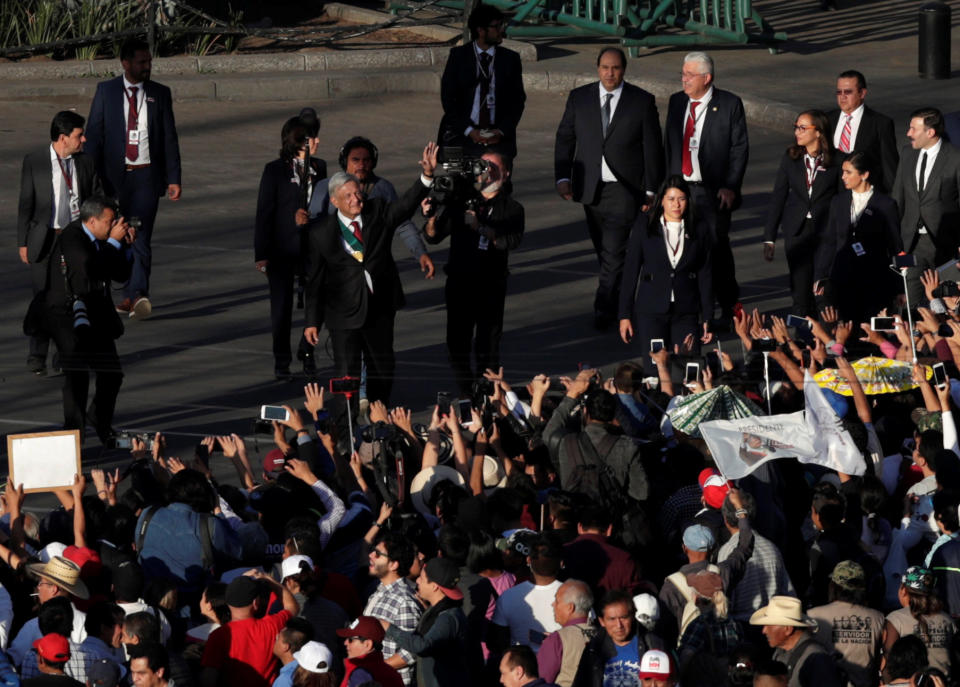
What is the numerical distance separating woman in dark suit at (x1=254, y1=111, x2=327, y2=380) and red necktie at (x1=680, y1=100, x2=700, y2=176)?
2681 millimetres

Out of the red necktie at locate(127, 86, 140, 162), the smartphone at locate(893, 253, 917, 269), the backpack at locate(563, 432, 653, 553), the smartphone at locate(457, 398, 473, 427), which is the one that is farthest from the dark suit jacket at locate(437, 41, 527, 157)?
the backpack at locate(563, 432, 653, 553)

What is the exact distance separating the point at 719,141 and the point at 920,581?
19.0 ft

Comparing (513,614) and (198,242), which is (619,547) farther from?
(198,242)

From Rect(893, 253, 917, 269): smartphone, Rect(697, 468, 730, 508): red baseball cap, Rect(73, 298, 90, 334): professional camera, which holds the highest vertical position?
Rect(73, 298, 90, 334): professional camera

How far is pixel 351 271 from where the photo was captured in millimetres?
12641

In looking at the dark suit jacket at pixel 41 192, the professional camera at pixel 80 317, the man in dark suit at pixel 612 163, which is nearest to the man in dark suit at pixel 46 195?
the dark suit jacket at pixel 41 192

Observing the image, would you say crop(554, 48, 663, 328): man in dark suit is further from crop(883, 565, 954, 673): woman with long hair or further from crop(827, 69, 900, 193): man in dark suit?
crop(883, 565, 954, 673): woman with long hair

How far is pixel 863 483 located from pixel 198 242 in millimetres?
7524

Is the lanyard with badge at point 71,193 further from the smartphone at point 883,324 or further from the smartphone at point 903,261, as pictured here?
the smartphone at point 903,261

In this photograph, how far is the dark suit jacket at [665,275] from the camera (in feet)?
42.8

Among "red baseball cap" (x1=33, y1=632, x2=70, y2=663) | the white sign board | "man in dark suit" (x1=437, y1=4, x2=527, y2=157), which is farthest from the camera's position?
"man in dark suit" (x1=437, y1=4, x2=527, y2=157)

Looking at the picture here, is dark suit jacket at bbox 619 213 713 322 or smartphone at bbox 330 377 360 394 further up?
dark suit jacket at bbox 619 213 713 322

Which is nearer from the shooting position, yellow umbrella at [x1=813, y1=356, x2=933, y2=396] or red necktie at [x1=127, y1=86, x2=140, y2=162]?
yellow umbrella at [x1=813, y1=356, x2=933, y2=396]

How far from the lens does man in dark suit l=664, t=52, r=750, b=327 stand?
48.1 ft
